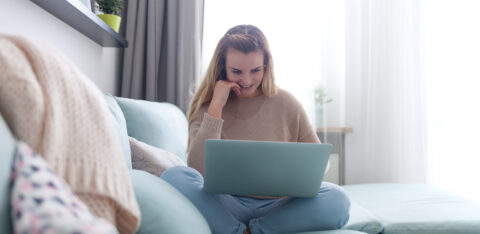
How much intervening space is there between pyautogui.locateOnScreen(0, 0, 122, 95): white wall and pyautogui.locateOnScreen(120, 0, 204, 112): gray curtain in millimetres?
122

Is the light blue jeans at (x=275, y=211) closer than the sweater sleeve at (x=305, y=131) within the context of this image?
Yes

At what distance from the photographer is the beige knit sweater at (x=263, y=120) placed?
1.49 meters

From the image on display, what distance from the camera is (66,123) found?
617 mm

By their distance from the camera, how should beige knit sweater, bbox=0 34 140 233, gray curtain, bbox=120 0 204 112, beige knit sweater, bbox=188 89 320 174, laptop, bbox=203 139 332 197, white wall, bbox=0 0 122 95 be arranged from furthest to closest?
1. gray curtain, bbox=120 0 204 112
2. beige knit sweater, bbox=188 89 320 174
3. white wall, bbox=0 0 122 95
4. laptop, bbox=203 139 332 197
5. beige knit sweater, bbox=0 34 140 233

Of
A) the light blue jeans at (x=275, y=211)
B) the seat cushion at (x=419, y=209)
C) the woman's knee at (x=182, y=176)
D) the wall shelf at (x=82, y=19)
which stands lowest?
the seat cushion at (x=419, y=209)

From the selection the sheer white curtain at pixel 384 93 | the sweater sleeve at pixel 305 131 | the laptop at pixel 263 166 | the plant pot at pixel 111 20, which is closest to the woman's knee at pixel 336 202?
the laptop at pixel 263 166

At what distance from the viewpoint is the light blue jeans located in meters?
1.16

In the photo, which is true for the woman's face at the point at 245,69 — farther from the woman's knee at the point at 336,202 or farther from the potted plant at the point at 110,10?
the potted plant at the point at 110,10

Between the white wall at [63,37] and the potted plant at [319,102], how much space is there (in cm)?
129

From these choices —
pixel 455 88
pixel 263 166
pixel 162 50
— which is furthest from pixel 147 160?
pixel 455 88

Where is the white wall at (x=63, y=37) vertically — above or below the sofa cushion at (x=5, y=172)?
above

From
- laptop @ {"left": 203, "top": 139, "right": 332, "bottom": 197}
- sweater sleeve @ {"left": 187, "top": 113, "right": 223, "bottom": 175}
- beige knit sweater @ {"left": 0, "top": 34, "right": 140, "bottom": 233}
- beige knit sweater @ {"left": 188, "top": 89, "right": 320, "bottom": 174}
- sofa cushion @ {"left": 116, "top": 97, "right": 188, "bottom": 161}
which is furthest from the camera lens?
sofa cushion @ {"left": 116, "top": 97, "right": 188, "bottom": 161}

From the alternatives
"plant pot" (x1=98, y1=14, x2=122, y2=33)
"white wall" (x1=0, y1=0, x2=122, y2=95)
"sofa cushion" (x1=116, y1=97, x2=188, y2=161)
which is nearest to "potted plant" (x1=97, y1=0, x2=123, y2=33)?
"plant pot" (x1=98, y1=14, x2=122, y2=33)

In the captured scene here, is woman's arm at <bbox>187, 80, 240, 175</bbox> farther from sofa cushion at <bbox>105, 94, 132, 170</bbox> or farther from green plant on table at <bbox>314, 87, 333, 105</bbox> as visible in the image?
green plant on table at <bbox>314, 87, 333, 105</bbox>
